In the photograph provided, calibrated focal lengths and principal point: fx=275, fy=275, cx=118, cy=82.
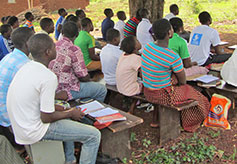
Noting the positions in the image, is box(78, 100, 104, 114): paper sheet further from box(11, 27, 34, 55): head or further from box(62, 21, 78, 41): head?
box(62, 21, 78, 41): head

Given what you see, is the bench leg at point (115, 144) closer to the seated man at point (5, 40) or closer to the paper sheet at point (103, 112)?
the paper sheet at point (103, 112)

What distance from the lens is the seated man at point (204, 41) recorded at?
489 centimetres

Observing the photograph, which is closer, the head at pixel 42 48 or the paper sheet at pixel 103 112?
the head at pixel 42 48

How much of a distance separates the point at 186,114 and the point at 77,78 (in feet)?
5.09


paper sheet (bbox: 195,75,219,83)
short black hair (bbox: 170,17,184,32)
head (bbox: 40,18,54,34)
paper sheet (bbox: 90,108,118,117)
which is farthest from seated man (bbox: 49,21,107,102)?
head (bbox: 40,18,54,34)

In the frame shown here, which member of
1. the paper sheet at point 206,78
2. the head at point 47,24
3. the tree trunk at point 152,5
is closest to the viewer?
the paper sheet at point 206,78

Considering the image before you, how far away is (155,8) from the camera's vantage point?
25.0ft

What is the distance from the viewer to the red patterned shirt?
3.47 m

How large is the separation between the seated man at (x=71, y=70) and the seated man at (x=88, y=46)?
122 cm

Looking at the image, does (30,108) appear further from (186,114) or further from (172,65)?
A: (186,114)

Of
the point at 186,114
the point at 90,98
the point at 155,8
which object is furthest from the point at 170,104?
the point at 155,8

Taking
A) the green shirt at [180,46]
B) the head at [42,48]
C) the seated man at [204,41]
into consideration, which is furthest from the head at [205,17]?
the head at [42,48]

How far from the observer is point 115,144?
3.16 meters

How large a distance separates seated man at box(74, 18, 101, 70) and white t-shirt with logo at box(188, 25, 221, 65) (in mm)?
1799
